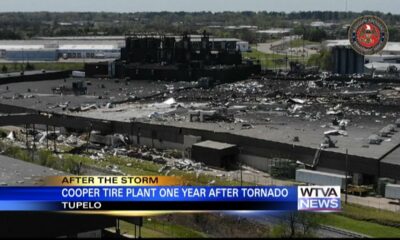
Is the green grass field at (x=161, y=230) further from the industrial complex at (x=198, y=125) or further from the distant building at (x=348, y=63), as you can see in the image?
the distant building at (x=348, y=63)

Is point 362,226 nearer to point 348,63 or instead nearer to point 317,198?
point 317,198

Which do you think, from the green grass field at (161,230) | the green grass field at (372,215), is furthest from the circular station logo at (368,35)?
the green grass field at (161,230)

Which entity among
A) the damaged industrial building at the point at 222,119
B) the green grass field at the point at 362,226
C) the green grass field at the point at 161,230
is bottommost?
the green grass field at the point at 362,226

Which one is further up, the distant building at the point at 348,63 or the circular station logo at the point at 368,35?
the circular station logo at the point at 368,35

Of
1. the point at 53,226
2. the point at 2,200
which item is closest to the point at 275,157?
the point at 53,226

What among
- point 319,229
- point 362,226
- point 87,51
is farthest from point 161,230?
point 87,51

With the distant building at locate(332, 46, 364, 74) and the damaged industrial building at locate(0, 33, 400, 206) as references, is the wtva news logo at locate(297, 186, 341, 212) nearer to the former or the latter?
the damaged industrial building at locate(0, 33, 400, 206)

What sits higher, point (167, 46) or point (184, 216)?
point (167, 46)

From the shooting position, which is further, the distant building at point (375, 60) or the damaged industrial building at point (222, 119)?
the distant building at point (375, 60)

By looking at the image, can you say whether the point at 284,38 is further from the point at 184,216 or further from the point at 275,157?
the point at 184,216
